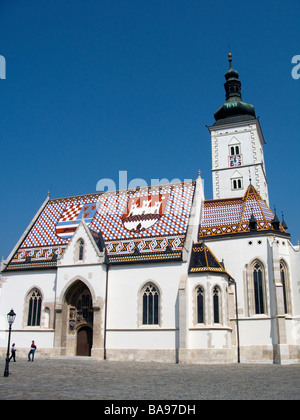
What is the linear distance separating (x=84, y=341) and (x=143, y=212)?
452 inches

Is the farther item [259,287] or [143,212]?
[143,212]

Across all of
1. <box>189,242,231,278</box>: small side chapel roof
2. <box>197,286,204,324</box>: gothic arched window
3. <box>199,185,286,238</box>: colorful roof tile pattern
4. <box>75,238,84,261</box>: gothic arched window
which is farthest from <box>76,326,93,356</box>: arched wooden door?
<box>199,185,286,238</box>: colorful roof tile pattern

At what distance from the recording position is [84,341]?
3170 cm

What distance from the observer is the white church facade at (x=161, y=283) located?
28844mm

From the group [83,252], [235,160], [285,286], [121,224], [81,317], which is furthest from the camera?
[235,160]


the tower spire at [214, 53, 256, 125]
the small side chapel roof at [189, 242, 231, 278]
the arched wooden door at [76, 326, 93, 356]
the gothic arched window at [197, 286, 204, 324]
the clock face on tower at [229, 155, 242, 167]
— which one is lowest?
the arched wooden door at [76, 326, 93, 356]

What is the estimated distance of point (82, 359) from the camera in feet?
95.6

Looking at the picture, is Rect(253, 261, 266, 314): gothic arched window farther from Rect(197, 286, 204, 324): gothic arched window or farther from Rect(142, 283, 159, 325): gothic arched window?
Rect(142, 283, 159, 325): gothic arched window

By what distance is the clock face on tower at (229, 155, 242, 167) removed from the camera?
4634 cm

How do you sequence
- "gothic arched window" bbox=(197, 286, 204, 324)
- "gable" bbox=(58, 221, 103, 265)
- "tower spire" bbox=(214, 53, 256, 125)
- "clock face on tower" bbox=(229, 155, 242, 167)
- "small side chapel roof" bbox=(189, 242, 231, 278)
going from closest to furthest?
1. "gothic arched window" bbox=(197, 286, 204, 324)
2. "small side chapel roof" bbox=(189, 242, 231, 278)
3. "gable" bbox=(58, 221, 103, 265)
4. "clock face on tower" bbox=(229, 155, 242, 167)
5. "tower spire" bbox=(214, 53, 256, 125)

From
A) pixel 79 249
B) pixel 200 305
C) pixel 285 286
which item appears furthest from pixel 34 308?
pixel 285 286

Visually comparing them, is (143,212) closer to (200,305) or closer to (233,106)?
(200,305)
